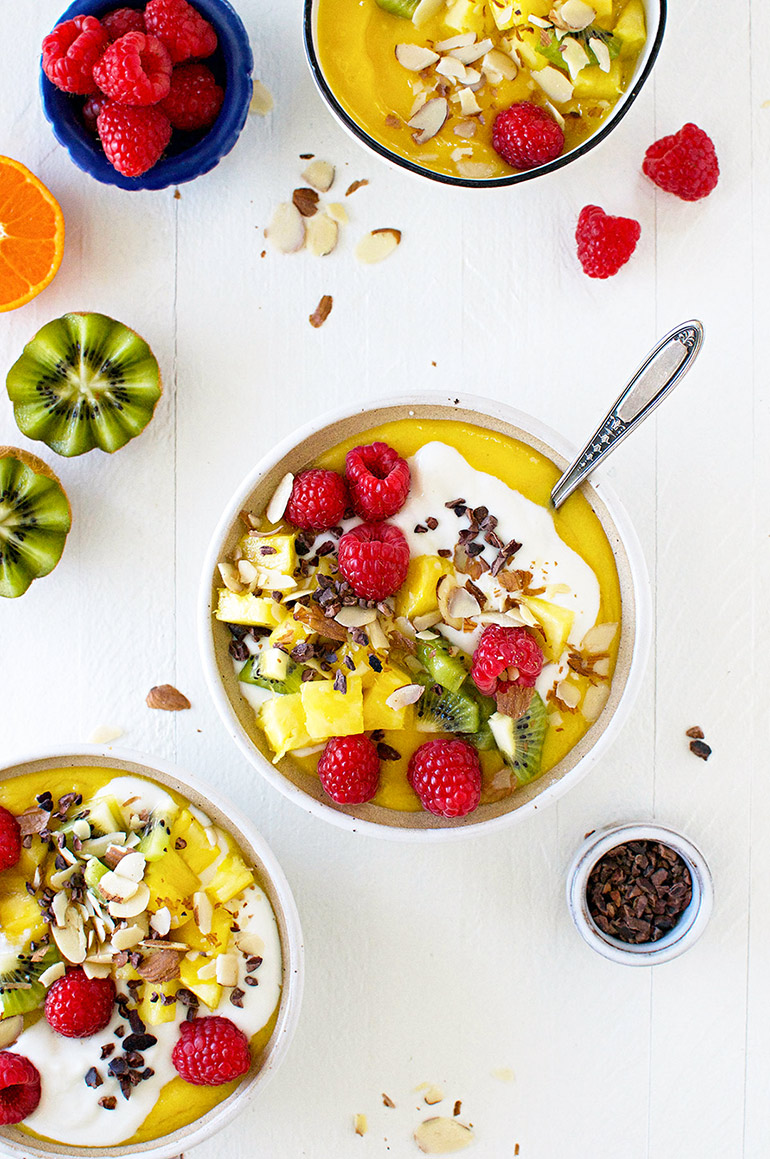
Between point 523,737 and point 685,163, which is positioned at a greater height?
point 685,163

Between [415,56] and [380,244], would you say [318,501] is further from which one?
[415,56]

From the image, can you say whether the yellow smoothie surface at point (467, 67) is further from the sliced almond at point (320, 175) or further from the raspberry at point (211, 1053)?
the raspberry at point (211, 1053)

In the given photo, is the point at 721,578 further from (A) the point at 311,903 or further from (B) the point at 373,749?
(A) the point at 311,903

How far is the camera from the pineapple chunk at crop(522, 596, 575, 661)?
1474mm

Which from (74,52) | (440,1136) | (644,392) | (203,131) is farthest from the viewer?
(440,1136)

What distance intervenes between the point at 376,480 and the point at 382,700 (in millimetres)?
325

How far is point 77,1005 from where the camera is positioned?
4.75ft

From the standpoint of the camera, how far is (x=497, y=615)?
4.79 ft

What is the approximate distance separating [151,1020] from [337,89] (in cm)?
147

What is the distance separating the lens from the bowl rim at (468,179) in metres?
1.51

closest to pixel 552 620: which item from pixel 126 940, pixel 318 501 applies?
pixel 318 501

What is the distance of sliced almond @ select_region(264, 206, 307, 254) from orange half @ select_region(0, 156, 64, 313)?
36 cm

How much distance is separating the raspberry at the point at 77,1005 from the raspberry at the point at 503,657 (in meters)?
0.73

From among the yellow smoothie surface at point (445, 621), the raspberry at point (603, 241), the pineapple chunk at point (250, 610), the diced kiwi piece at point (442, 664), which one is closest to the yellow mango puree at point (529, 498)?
the yellow smoothie surface at point (445, 621)
